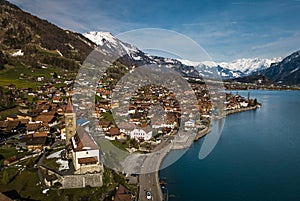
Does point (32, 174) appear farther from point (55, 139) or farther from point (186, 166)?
point (186, 166)

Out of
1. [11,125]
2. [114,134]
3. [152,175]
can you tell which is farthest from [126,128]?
[11,125]

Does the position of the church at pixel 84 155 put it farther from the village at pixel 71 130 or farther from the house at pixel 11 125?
the house at pixel 11 125

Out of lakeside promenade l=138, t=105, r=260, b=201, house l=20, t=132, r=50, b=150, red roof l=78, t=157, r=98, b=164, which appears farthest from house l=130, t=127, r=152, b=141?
red roof l=78, t=157, r=98, b=164

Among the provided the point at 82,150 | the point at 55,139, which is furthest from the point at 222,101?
the point at 82,150

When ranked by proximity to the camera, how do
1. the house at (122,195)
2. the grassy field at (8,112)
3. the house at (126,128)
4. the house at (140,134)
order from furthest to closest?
the grassy field at (8,112) → the house at (126,128) → the house at (140,134) → the house at (122,195)

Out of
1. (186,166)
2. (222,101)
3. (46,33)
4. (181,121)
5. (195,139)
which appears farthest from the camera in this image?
(46,33)

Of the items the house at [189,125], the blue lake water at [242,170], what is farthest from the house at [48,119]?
the house at [189,125]

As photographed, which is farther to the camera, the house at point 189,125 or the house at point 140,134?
the house at point 189,125

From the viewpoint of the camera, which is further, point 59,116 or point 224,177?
point 59,116

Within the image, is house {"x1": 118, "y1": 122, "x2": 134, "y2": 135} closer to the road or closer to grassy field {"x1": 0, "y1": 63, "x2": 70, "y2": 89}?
the road
